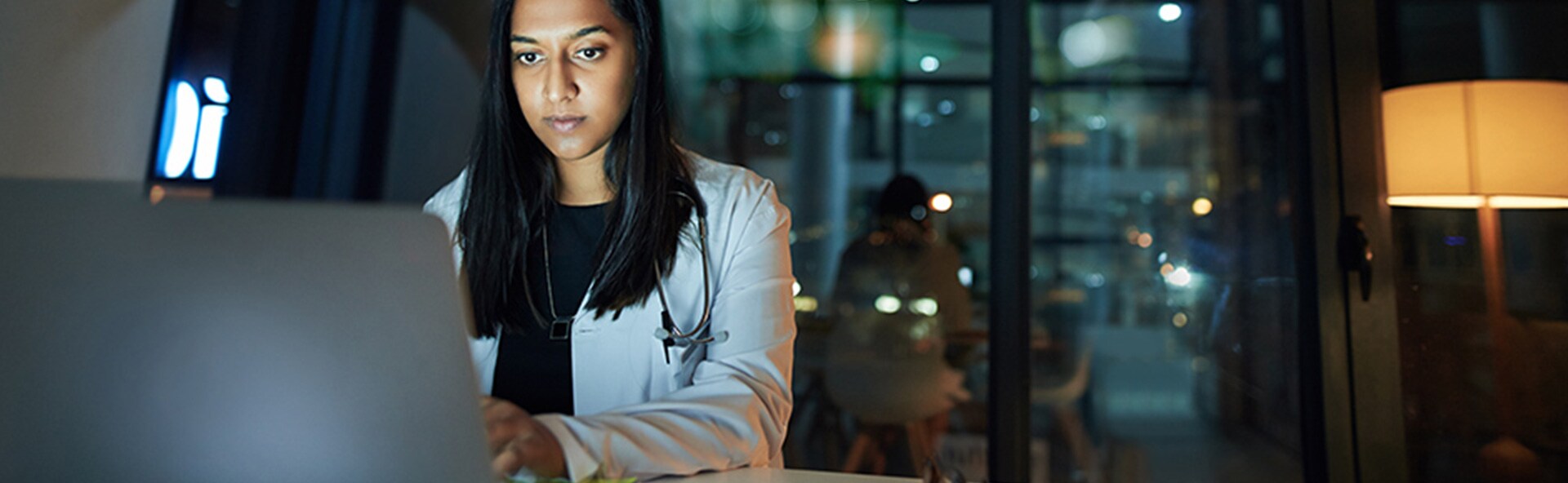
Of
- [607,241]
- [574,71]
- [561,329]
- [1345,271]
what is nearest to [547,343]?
[561,329]

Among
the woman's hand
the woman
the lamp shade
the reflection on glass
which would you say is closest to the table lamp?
the lamp shade

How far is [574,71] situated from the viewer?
1.55 metres

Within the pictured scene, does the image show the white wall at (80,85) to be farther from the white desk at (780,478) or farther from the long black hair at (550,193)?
the white desk at (780,478)

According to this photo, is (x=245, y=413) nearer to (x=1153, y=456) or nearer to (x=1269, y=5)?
(x=1269, y=5)

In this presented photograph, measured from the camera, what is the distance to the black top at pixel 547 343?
1455mm

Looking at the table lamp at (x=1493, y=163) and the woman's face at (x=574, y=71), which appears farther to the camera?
the table lamp at (x=1493, y=163)

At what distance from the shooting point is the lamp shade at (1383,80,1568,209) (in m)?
2.21

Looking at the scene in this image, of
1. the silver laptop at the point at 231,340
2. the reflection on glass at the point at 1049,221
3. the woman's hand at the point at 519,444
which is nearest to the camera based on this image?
the silver laptop at the point at 231,340

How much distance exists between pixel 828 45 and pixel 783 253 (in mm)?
3440

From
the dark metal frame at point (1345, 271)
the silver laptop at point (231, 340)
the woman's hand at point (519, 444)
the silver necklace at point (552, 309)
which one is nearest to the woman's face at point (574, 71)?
the silver necklace at point (552, 309)

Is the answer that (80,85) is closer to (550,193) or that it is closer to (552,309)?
(550,193)

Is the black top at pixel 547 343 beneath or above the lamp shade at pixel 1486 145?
beneath

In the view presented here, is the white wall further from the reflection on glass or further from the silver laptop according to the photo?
the silver laptop

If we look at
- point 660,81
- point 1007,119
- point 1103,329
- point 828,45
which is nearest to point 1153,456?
point 1103,329
